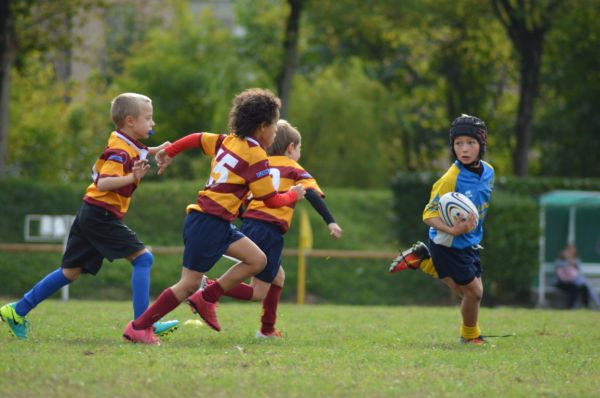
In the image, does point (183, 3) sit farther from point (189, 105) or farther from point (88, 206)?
point (88, 206)

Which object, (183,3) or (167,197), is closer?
(167,197)

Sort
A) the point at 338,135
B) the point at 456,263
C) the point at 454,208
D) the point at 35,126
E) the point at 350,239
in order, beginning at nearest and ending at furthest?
the point at 454,208 < the point at 456,263 < the point at 350,239 < the point at 35,126 < the point at 338,135

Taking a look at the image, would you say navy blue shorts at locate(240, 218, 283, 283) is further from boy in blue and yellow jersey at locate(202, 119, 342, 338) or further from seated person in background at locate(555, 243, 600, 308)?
seated person in background at locate(555, 243, 600, 308)

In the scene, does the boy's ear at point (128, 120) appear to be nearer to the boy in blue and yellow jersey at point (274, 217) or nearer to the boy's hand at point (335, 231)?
the boy in blue and yellow jersey at point (274, 217)

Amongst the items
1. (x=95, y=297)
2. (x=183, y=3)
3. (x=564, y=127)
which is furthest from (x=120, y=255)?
(x=183, y=3)

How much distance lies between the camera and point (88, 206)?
791 centimetres

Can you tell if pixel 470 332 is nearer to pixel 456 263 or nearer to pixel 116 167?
pixel 456 263

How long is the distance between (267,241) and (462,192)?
5.37ft

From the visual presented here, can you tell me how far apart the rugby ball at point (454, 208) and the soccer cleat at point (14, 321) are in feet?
11.1

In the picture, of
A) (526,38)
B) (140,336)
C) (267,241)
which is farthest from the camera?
(526,38)

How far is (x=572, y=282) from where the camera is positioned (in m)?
20.5

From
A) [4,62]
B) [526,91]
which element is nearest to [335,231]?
[4,62]

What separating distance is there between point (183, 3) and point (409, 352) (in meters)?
34.1

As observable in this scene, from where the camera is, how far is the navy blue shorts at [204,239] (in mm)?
7582
